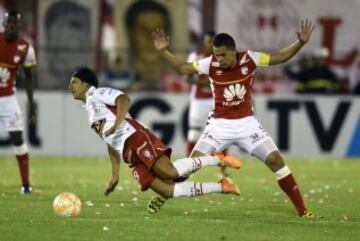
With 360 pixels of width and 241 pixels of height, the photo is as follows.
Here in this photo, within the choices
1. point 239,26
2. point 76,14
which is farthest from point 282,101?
point 76,14

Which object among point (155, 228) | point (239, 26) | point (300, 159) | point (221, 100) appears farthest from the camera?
point (239, 26)

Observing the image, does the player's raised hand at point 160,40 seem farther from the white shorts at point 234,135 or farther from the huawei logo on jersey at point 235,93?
the white shorts at point 234,135

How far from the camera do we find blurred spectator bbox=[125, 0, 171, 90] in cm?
2720

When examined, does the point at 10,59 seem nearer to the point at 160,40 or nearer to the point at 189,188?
the point at 160,40

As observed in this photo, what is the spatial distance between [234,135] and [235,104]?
370 mm

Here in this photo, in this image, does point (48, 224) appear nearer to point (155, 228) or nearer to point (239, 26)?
point (155, 228)

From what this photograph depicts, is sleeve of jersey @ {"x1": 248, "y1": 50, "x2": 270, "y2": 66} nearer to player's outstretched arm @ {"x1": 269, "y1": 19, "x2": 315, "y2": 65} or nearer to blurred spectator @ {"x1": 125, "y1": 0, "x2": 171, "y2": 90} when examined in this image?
player's outstretched arm @ {"x1": 269, "y1": 19, "x2": 315, "y2": 65}

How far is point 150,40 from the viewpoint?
28766 mm

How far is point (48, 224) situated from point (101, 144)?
13.2 meters

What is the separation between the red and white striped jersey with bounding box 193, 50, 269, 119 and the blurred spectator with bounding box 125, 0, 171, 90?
12.6m

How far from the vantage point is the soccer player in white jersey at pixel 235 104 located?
44.0 ft

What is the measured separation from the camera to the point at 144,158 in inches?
525

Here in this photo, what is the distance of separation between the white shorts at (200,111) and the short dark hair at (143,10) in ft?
26.9

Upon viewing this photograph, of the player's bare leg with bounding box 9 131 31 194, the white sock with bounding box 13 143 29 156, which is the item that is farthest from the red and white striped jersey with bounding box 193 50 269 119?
the white sock with bounding box 13 143 29 156
